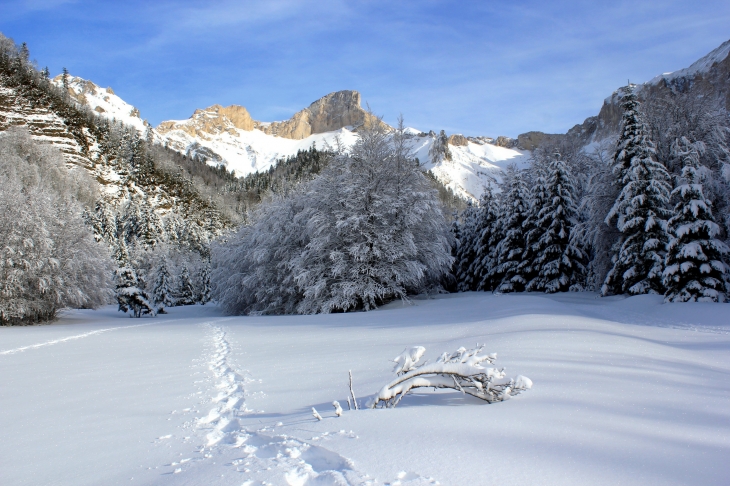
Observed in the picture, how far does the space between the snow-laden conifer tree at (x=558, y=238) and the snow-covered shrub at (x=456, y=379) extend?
21717 millimetres

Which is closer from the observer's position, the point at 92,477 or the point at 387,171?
the point at 92,477

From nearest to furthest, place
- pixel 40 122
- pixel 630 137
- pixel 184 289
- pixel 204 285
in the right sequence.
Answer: pixel 630 137 → pixel 184 289 → pixel 204 285 → pixel 40 122

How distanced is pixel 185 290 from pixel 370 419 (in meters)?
56.6

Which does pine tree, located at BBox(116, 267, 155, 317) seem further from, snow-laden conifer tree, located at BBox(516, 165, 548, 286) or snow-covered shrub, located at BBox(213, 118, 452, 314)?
snow-laden conifer tree, located at BBox(516, 165, 548, 286)

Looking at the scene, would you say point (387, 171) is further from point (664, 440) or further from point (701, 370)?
point (664, 440)

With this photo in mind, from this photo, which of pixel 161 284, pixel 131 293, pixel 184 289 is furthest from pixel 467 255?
pixel 184 289

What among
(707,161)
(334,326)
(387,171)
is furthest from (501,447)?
(707,161)

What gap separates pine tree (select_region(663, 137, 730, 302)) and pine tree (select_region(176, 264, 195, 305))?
51.2 meters

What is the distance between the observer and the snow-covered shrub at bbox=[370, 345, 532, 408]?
13.6 ft

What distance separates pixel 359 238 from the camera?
19.9 meters

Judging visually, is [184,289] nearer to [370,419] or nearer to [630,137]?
[630,137]

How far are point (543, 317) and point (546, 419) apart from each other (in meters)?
7.97

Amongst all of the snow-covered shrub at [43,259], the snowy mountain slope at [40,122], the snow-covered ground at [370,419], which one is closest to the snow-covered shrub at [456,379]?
the snow-covered ground at [370,419]

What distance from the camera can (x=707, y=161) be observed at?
1894 cm
